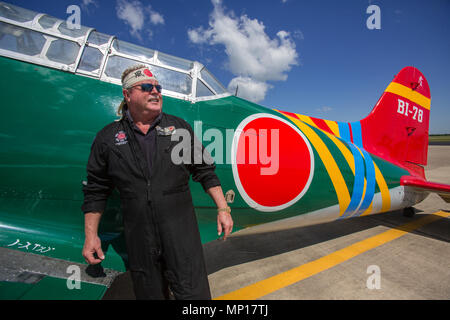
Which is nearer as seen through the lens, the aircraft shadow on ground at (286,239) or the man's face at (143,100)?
the man's face at (143,100)

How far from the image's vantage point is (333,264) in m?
2.71

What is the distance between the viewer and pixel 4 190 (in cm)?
149

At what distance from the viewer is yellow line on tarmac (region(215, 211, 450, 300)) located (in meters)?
2.17

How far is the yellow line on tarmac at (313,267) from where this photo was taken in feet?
7.11

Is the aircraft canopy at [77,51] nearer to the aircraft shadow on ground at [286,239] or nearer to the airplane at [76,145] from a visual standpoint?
the airplane at [76,145]

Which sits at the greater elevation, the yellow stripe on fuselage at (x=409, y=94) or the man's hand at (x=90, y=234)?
the yellow stripe on fuselage at (x=409, y=94)

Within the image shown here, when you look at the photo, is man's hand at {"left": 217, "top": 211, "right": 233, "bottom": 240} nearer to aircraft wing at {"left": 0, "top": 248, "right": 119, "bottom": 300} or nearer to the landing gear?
aircraft wing at {"left": 0, "top": 248, "right": 119, "bottom": 300}

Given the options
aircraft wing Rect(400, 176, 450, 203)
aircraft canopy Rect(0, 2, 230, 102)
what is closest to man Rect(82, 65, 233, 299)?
aircraft canopy Rect(0, 2, 230, 102)

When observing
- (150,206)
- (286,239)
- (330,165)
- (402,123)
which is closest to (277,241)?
(286,239)

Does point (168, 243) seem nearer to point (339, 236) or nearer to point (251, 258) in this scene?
point (251, 258)

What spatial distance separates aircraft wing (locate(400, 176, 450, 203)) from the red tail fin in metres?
0.70

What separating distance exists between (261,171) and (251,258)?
147 centimetres

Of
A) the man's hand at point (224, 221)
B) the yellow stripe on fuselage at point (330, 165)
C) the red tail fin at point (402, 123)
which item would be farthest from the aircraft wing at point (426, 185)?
the man's hand at point (224, 221)
